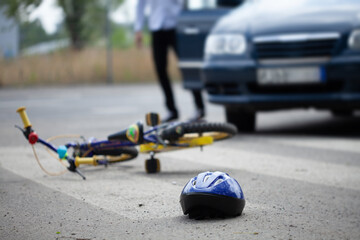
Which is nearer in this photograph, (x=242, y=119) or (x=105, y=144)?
(x=105, y=144)

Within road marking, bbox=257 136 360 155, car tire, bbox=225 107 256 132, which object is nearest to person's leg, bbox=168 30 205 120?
car tire, bbox=225 107 256 132

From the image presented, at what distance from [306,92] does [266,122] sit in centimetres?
193

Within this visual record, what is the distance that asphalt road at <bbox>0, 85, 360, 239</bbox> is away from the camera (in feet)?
11.4

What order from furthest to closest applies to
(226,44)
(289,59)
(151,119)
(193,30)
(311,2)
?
1. (193,30)
2. (311,2)
3. (226,44)
4. (289,59)
5. (151,119)

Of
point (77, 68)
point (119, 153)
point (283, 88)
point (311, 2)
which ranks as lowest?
point (77, 68)

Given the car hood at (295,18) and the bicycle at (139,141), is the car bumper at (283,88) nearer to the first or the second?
the car hood at (295,18)

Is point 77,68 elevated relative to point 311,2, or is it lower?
lower

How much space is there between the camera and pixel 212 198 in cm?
362

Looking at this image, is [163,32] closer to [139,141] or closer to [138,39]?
[138,39]

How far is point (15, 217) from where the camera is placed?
3758 millimetres

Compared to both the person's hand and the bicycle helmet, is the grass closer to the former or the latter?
the person's hand

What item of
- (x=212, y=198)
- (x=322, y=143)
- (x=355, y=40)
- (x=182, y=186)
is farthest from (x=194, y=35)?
(x=212, y=198)

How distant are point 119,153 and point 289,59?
2.62 meters

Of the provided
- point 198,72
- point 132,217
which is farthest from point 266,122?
point 132,217
